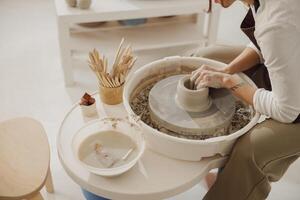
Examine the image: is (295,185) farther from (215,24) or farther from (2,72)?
(2,72)

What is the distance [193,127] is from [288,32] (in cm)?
47

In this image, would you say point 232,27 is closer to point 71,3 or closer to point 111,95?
point 71,3

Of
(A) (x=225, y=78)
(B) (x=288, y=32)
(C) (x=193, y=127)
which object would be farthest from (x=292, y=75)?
(C) (x=193, y=127)

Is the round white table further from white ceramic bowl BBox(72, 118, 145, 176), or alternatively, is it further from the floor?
the floor

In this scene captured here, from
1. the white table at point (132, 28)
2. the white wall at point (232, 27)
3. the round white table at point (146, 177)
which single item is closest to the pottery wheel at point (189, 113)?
the round white table at point (146, 177)

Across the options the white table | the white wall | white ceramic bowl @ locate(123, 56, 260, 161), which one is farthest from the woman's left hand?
the white wall

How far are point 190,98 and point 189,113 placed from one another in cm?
6

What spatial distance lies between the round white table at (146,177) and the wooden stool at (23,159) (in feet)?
0.35

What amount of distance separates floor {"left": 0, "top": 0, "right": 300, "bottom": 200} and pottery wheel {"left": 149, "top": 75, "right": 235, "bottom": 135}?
19.1 inches

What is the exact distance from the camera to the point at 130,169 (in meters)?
1.34

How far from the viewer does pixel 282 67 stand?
1226 mm

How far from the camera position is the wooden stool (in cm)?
134

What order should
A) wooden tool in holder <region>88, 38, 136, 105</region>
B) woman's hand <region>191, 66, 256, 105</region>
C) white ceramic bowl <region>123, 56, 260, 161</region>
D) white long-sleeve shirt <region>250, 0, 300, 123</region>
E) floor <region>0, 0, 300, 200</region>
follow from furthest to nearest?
floor <region>0, 0, 300, 200</region>, wooden tool in holder <region>88, 38, 136, 105</region>, woman's hand <region>191, 66, 256, 105</region>, white ceramic bowl <region>123, 56, 260, 161</region>, white long-sleeve shirt <region>250, 0, 300, 123</region>

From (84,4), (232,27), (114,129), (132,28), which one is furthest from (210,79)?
(232,27)
